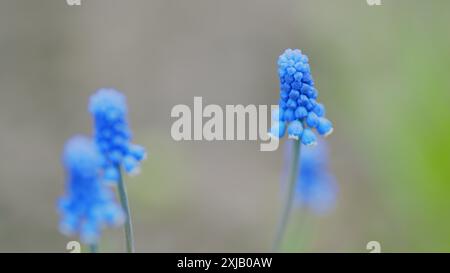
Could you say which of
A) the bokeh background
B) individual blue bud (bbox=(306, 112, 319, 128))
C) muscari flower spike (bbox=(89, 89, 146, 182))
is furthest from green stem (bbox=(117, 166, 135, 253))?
the bokeh background

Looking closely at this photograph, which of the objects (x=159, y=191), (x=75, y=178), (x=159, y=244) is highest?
(x=75, y=178)

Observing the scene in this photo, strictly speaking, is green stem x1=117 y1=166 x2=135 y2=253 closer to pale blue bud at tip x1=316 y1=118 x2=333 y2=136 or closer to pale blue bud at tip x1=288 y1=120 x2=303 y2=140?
pale blue bud at tip x1=288 y1=120 x2=303 y2=140

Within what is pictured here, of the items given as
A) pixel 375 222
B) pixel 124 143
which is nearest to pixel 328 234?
pixel 375 222

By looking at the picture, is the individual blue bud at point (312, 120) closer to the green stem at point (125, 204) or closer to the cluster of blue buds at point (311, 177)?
the green stem at point (125, 204)

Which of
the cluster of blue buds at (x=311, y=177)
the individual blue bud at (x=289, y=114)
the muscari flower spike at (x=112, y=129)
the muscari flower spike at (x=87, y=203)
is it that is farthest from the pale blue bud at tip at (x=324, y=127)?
the cluster of blue buds at (x=311, y=177)

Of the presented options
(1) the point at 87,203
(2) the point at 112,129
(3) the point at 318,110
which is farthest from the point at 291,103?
(1) the point at 87,203

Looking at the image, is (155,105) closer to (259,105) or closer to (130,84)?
(130,84)

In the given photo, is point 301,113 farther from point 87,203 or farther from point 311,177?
point 311,177
